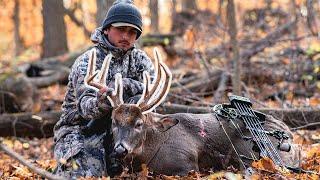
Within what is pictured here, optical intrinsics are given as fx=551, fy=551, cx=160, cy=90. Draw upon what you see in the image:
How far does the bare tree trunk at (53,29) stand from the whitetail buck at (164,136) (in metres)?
10.7

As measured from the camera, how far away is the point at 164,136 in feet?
19.0

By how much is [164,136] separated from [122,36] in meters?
1.18

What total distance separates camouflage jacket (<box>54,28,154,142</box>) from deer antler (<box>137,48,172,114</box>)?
0.54 m

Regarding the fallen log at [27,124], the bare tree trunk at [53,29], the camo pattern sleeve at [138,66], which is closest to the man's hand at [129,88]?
the camo pattern sleeve at [138,66]

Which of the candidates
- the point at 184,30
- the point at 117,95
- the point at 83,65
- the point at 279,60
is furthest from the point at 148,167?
the point at 184,30

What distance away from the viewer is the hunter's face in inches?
236

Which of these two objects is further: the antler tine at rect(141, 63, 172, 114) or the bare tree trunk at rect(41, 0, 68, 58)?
the bare tree trunk at rect(41, 0, 68, 58)

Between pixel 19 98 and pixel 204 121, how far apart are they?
5301 mm

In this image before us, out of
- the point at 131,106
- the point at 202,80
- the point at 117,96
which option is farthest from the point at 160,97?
the point at 202,80

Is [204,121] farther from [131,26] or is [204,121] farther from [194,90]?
[194,90]

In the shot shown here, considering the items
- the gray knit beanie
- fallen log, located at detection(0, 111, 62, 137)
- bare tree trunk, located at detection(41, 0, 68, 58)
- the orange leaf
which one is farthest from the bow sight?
bare tree trunk, located at detection(41, 0, 68, 58)

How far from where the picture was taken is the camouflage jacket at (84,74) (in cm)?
579

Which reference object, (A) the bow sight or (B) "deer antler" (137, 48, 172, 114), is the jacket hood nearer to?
(B) "deer antler" (137, 48, 172, 114)

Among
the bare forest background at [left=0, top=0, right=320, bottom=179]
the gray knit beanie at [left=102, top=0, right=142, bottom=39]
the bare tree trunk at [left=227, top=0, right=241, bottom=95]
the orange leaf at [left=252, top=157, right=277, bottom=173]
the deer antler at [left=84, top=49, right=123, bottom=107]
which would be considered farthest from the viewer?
the bare tree trunk at [left=227, top=0, right=241, bottom=95]
